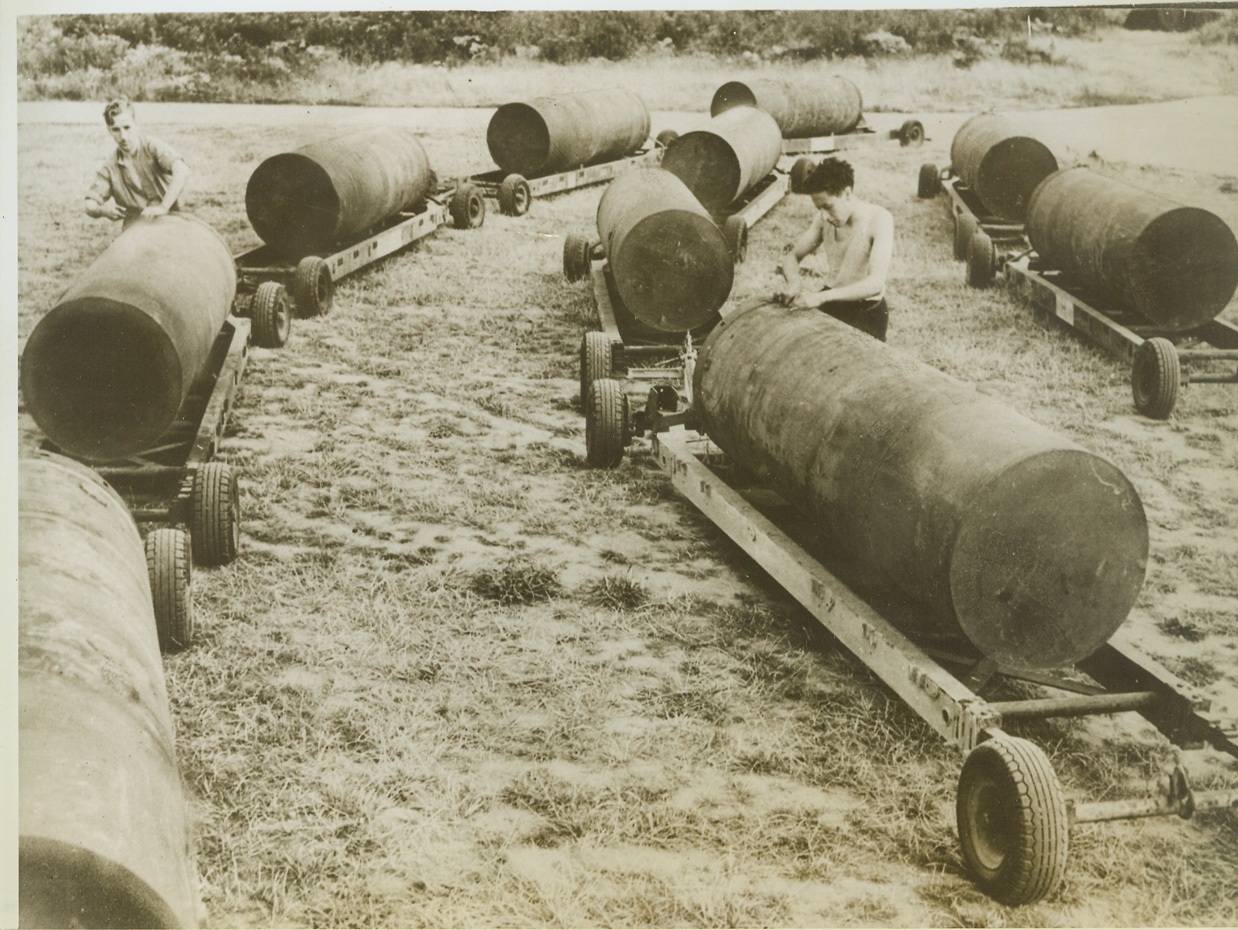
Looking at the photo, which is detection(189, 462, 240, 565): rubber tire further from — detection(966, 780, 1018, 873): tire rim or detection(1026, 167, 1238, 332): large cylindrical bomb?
detection(1026, 167, 1238, 332): large cylindrical bomb

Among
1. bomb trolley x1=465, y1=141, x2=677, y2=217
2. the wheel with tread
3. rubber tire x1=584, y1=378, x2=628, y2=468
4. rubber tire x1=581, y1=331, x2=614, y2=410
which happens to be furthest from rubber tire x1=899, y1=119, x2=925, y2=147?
the wheel with tread

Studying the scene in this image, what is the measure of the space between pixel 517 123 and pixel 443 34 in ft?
7.17

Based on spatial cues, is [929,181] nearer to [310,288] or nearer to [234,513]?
[310,288]

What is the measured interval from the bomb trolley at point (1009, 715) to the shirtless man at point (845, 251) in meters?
1.11

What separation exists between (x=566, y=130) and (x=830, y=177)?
4.22 meters

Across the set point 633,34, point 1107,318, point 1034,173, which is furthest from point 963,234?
point 633,34

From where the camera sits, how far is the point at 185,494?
5570 millimetres

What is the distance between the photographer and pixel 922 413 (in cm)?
439

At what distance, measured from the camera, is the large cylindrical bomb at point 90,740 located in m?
3.34

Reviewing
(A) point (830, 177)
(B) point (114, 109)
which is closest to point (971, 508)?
(A) point (830, 177)

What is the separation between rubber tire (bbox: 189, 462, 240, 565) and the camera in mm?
5406

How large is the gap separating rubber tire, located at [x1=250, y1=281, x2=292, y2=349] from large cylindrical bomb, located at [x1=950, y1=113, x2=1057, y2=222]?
4309mm

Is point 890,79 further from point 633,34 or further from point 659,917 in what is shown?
point 659,917

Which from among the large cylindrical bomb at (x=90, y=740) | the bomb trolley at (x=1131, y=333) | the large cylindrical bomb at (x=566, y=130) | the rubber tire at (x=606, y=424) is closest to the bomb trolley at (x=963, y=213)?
the bomb trolley at (x=1131, y=333)
